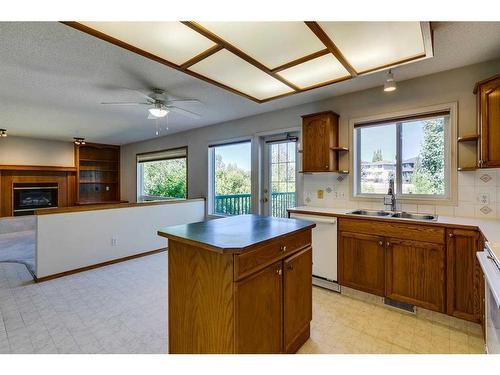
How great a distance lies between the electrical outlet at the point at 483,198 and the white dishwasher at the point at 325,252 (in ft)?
4.42

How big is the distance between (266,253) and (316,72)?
5.54 ft

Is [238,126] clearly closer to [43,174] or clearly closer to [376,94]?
[376,94]

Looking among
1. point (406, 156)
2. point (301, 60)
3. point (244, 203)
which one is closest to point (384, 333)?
point (406, 156)

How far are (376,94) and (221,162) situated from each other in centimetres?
295

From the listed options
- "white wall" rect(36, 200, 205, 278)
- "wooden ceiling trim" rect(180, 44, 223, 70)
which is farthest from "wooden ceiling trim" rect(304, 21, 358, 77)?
"white wall" rect(36, 200, 205, 278)

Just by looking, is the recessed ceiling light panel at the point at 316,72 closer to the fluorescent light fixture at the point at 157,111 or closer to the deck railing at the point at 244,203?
the fluorescent light fixture at the point at 157,111

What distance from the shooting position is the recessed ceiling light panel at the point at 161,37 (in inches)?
59.6

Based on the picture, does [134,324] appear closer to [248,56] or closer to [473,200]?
[248,56]

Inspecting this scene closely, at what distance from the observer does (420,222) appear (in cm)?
223

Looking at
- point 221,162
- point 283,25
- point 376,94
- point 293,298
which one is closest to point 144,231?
point 221,162

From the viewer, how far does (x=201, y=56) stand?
1906mm

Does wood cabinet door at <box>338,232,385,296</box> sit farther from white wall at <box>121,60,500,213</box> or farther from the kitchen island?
the kitchen island

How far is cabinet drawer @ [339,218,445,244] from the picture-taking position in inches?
85.6

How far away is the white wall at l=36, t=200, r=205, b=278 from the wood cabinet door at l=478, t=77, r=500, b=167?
432cm
